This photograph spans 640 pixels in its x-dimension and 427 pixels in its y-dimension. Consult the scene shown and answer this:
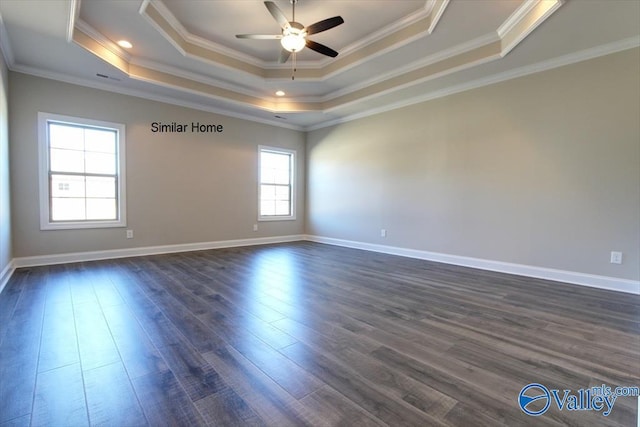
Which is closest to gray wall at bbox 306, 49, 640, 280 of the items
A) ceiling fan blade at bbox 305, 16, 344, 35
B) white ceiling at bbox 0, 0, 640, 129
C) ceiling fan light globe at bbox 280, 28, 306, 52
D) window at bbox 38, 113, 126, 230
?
white ceiling at bbox 0, 0, 640, 129

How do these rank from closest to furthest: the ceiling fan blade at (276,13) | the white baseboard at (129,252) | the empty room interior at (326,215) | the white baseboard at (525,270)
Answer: the empty room interior at (326,215) < the ceiling fan blade at (276,13) < the white baseboard at (525,270) < the white baseboard at (129,252)

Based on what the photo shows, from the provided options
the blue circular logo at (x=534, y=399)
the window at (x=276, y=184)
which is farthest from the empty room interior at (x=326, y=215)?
the window at (x=276, y=184)

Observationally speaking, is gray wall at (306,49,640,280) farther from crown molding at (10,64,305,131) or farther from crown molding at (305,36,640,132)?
crown molding at (10,64,305,131)

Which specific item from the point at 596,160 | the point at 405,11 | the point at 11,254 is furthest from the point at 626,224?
the point at 11,254

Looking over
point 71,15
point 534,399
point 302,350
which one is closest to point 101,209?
point 71,15

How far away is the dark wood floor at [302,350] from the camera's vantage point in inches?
54.7

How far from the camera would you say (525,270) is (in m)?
3.97

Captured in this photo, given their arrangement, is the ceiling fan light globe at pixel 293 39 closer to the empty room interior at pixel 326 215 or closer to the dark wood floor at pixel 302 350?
the empty room interior at pixel 326 215

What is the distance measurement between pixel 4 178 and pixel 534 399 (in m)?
5.45

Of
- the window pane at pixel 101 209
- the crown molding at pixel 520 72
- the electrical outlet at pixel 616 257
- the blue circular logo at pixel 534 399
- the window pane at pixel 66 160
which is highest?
the crown molding at pixel 520 72

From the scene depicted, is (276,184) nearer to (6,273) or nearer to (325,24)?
(325,24)

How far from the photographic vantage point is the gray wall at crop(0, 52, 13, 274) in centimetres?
333

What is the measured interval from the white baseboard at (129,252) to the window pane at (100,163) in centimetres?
128

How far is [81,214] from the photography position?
4559 millimetres
